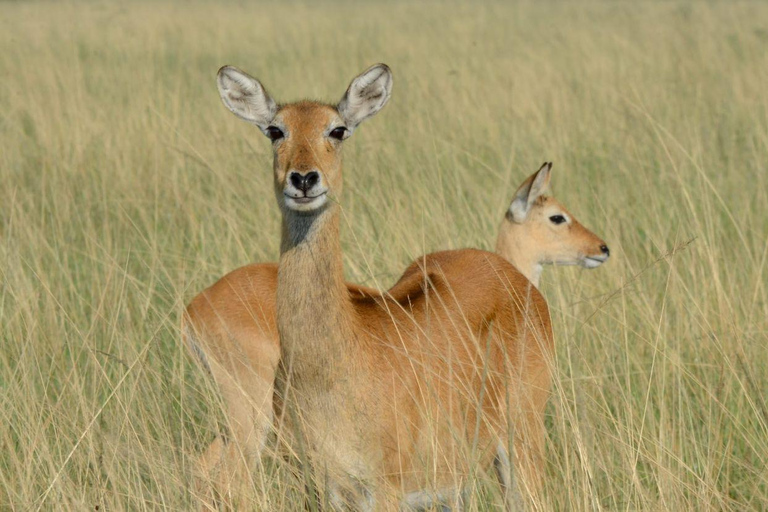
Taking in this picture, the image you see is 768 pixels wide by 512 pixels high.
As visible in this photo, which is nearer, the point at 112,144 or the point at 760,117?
the point at 112,144

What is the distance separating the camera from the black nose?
10.6 ft

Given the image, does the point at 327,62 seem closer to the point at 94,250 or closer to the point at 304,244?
the point at 94,250

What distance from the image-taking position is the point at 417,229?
5617 mm

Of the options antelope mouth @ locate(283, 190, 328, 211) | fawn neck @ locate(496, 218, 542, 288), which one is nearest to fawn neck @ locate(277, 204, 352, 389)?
antelope mouth @ locate(283, 190, 328, 211)

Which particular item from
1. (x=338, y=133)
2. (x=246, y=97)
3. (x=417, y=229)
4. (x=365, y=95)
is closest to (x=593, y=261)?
(x=417, y=229)

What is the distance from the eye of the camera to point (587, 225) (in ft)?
19.9

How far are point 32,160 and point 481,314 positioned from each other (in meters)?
4.48

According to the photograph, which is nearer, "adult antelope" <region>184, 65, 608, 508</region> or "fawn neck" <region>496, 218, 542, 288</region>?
"adult antelope" <region>184, 65, 608, 508</region>

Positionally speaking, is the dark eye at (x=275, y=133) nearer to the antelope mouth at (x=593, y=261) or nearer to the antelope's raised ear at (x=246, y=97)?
the antelope's raised ear at (x=246, y=97)

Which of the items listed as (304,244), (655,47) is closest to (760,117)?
(655,47)

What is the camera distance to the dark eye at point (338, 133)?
3.59 meters

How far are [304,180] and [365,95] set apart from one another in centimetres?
80

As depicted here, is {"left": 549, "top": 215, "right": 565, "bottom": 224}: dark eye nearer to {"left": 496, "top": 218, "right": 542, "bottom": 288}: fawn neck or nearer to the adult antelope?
{"left": 496, "top": 218, "right": 542, "bottom": 288}: fawn neck

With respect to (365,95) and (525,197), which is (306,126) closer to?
(365,95)
